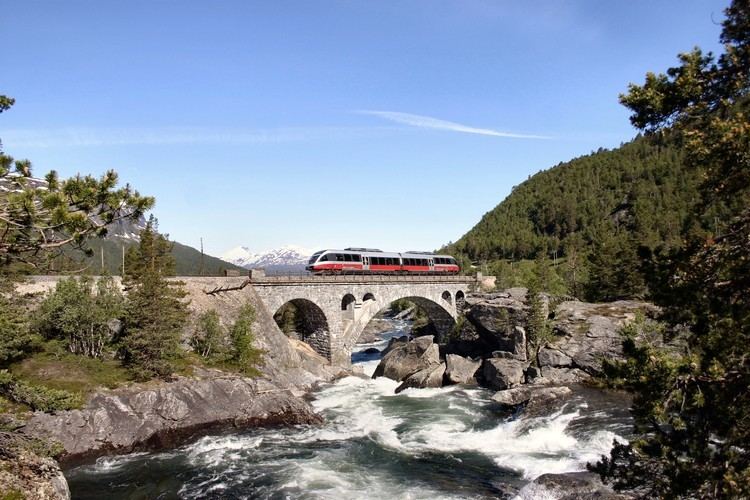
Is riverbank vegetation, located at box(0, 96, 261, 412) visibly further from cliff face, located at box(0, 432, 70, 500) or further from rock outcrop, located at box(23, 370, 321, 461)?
cliff face, located at box(0, 432, 70, 500)

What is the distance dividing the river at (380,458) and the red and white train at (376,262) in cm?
2006

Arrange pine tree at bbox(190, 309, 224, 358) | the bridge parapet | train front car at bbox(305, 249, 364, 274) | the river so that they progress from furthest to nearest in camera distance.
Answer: train front car at bbox(305, 249, 364, 274) < the bridge parapet < pine tree at bbox(190, 309, 224, 358) < the river

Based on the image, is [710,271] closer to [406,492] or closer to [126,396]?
[406,492]

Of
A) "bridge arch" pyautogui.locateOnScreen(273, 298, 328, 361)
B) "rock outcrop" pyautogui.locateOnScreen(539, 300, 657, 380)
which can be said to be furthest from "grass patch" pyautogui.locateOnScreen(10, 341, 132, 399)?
"rock outcrop" pyautogui.locateOnScreen(539, 300, 657, 380)

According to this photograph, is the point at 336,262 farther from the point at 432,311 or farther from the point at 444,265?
the point at 444,265

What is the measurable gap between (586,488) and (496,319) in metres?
35.2

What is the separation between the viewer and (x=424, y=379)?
4872cm

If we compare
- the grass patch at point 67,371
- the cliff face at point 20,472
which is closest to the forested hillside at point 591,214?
the grass patch at point 67,371

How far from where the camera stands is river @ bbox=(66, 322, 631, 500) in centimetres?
2375

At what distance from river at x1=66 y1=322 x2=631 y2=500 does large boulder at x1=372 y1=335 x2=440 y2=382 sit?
1308cm

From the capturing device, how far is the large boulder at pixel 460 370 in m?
49.9

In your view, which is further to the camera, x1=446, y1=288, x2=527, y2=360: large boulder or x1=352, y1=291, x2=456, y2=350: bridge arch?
x1=352, y1=291, x2=456, y2=350: bridge arch

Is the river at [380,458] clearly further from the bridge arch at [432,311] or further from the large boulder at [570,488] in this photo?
the bridge arch at [432,311]

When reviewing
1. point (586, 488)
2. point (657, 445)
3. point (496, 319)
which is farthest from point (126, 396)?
point (496, 319)
